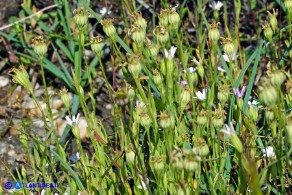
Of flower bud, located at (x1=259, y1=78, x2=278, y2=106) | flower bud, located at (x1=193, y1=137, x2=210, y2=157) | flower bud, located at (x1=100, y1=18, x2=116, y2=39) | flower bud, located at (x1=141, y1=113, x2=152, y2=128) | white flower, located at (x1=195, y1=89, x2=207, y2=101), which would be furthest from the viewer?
white flower, located at (x1=195, y1=89, x2=207, y2=101)

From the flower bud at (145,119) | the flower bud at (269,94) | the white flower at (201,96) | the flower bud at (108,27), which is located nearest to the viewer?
the flower bud at (269,94)

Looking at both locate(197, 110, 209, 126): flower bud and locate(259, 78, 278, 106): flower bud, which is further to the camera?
locate(197, 110, 209, 126): flower bud

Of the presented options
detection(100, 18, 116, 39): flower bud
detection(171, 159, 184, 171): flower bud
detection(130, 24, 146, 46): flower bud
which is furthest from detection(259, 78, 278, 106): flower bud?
detection(100, 18, 116, 39): flower bud

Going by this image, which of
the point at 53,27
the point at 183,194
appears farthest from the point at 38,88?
the point at 183,194

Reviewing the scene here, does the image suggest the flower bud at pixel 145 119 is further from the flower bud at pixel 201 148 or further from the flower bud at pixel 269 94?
the flower bud at pixel 269 94

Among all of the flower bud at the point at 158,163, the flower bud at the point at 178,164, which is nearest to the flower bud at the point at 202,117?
the flower bud at the point at 158,163

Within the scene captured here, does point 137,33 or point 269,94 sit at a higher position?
point 137,33

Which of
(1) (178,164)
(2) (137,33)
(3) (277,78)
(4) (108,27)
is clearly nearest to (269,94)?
(3) (277,78)

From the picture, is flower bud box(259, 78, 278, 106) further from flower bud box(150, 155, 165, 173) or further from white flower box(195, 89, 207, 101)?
white flower box(195, 89, 207, 101)

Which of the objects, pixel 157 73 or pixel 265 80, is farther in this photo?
pixel 157 73

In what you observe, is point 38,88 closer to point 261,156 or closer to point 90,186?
point 90,186

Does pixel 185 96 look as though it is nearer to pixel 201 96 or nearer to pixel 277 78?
pixel 201 96
